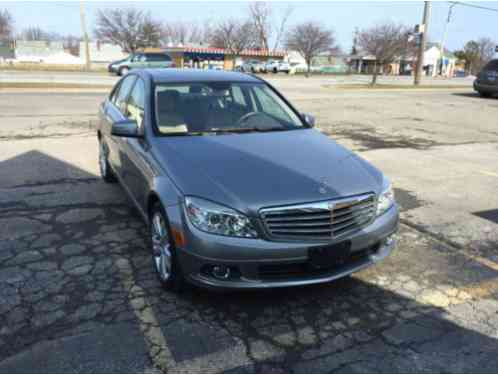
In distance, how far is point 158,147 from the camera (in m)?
3.66

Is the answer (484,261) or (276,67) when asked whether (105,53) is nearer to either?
(276,67)

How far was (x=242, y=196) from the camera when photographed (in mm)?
2953

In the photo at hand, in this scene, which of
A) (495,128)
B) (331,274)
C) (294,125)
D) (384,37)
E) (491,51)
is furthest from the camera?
(491,51)

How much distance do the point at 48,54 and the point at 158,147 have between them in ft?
232

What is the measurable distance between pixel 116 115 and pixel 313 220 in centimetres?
320

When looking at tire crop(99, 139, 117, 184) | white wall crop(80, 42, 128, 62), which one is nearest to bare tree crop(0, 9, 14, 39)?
white wall crop(80, 42, 128, 62)

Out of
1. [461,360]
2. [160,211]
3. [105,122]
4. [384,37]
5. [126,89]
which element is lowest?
[461,360]

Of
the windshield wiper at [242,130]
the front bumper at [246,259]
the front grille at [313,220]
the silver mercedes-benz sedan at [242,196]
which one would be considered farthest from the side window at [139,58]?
the front grille at [313,220]

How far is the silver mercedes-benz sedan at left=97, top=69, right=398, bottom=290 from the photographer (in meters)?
2.89

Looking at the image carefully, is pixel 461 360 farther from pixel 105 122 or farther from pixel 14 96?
pixel 14 96

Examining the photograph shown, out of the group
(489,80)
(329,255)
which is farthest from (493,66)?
(329,255)

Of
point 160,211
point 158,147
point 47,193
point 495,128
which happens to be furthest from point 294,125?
point 495,128

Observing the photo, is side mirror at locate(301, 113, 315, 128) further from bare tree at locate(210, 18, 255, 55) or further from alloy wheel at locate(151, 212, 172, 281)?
bare tree at locate(210, 18, 255, 55)

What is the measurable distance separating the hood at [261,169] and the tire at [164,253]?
0.37m
